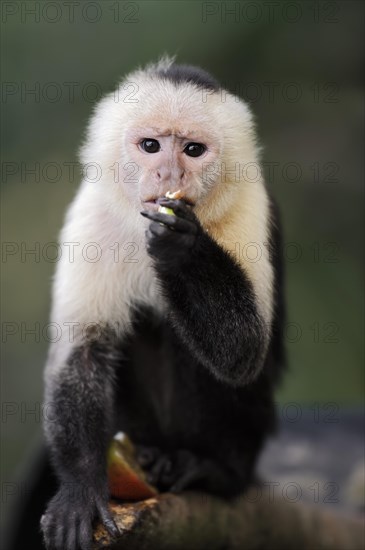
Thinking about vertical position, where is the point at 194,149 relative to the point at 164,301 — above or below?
above

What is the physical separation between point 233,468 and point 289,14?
4.17 meters

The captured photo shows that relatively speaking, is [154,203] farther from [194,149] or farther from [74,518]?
[74,518]

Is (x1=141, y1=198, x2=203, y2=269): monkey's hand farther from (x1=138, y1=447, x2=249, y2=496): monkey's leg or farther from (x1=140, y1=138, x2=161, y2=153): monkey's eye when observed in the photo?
(x1=138, y1=447, x2=249, y2=496): monkey's leg

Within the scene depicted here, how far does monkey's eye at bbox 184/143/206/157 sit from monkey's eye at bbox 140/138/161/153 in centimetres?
13

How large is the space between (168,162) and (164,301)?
2.03 ft

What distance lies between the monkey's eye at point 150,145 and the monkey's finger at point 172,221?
0.55 meters

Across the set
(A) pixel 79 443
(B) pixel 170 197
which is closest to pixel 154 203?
(B) pixel 170 197

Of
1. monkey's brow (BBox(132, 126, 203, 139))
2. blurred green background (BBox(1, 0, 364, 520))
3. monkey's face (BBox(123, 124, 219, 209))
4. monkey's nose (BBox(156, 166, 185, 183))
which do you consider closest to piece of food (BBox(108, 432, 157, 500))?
monkey's face (BBox(123, 124, 219, 209))

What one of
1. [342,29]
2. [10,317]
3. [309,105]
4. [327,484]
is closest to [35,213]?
[10,317]

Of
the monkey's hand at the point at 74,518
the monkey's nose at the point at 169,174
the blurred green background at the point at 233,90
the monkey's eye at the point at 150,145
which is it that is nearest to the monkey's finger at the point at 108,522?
the monkey's hand at the point at 74,518

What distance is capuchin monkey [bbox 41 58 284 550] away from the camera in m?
3.44

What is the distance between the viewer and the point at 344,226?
7.27 m

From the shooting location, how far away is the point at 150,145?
365 centimetres

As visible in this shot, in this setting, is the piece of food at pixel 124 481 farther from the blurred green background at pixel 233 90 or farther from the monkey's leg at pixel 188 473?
the blurred green background at pixel 233 90
